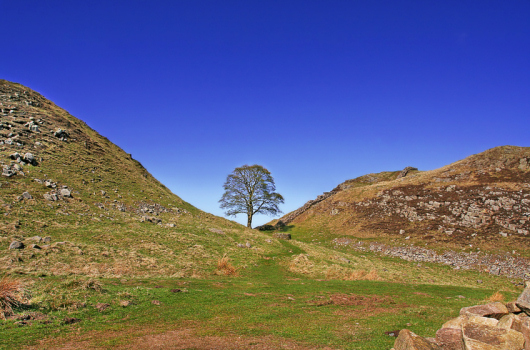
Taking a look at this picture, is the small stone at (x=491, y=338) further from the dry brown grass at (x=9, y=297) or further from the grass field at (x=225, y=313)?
the dry brown grass at (x=9, y=297)

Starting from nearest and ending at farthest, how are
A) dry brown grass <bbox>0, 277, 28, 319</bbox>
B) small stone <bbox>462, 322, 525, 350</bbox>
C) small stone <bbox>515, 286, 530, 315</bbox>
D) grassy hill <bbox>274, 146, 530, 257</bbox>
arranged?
small stone <bbox>462, 322, 525, 350</bbox>
small stone <bbox>515, 286, 530, 315</bbox>
dry brown grass <bbox>0, 277, 28, 319</bbox>
grassy hill <bbox>274, 146, 530, 257</bbox>

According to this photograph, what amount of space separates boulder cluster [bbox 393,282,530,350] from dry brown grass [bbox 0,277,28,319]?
1643cm

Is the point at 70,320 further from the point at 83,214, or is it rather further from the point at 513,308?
the point at 83,214

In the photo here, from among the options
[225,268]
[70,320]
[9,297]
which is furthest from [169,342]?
[225,268]

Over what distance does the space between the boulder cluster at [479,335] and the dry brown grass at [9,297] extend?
16433 millimetres

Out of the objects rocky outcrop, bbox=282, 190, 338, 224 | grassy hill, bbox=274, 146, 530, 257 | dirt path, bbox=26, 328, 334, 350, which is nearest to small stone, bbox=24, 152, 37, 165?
dirt path, bbox=26, 328, 334, 350

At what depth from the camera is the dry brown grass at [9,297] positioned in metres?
12.7

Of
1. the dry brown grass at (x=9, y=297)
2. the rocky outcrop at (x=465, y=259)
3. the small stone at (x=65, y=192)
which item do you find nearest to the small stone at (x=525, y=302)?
the dry brown grass at (x=9, y=297)

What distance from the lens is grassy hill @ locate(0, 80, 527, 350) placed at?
12.9 metres

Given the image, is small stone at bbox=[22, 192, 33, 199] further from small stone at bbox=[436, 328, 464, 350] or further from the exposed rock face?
the exposed rock face

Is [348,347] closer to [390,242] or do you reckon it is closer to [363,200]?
[390,242]

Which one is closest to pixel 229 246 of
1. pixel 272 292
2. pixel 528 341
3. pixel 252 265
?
pixel 252 265

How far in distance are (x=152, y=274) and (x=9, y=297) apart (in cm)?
1224

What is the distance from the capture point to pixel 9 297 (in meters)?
13.1
